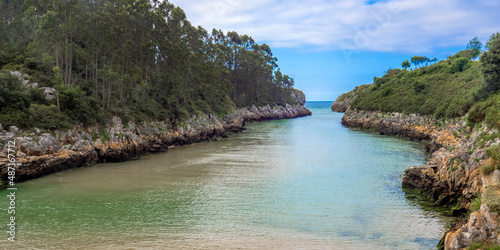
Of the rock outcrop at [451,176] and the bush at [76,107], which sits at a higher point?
the bush at [76,107]

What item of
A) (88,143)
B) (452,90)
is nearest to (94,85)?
(88,143)

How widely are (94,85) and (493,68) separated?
162 feet

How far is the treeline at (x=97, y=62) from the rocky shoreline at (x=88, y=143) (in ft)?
4.67

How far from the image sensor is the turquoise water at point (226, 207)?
637 inches

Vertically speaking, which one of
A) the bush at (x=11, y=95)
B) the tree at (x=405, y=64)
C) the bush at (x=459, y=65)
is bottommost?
the bush at (x=11, y=95)

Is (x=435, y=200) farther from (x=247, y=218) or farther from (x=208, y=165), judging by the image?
(x=208, y=165)

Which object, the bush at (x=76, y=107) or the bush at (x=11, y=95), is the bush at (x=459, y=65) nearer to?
the bush at (x=76, y=107)

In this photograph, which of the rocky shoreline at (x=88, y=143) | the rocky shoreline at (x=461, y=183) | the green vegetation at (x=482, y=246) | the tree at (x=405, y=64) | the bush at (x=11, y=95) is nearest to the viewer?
the green vegetation at (x=482, y=246)

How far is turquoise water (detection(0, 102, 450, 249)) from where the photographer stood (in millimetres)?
16172

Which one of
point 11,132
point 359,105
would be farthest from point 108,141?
point 359,105

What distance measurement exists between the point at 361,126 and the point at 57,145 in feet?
223

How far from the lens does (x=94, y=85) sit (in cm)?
4525

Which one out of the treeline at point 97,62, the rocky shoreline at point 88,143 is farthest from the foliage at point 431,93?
the treeline at point 97,62

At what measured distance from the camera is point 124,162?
36.9 metres
